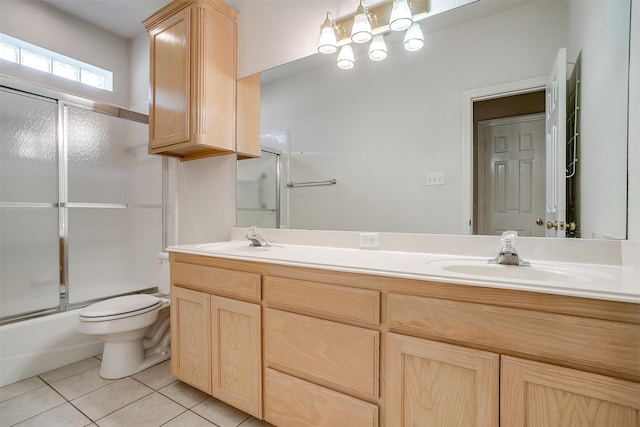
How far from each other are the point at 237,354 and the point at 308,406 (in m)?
0.41

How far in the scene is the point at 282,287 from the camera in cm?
125

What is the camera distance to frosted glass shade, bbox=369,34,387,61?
61.8 inches

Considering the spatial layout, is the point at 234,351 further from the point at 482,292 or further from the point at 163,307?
the point at 482,292

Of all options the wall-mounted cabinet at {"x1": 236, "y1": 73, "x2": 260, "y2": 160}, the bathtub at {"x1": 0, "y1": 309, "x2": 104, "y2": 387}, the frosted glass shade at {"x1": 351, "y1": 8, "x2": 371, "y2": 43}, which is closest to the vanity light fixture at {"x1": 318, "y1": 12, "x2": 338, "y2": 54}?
the frosted glass shade at {"x1": 351, "y1": 8, "x2": 371, "y2": 43}

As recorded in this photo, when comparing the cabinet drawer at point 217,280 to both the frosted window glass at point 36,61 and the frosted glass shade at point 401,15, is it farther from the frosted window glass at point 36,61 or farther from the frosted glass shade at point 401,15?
the frosted window glass at point 36,61

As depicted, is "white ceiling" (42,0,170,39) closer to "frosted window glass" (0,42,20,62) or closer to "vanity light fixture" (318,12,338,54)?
"frosted window glass" (0,42,20,62)

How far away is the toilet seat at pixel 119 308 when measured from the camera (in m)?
1.75

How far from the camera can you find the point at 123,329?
70.7 inches

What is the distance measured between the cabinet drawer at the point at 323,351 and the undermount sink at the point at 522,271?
0.39 m

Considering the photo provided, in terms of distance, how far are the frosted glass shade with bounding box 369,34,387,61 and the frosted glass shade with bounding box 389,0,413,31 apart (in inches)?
4.5

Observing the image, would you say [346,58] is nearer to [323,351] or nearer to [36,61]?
[323,351]

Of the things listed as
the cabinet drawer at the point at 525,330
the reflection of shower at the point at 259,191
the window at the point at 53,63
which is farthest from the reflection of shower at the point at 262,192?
the window at the point at 53,63

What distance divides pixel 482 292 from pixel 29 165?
9.29 ft

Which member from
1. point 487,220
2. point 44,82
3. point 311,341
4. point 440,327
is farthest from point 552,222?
point 44,82
